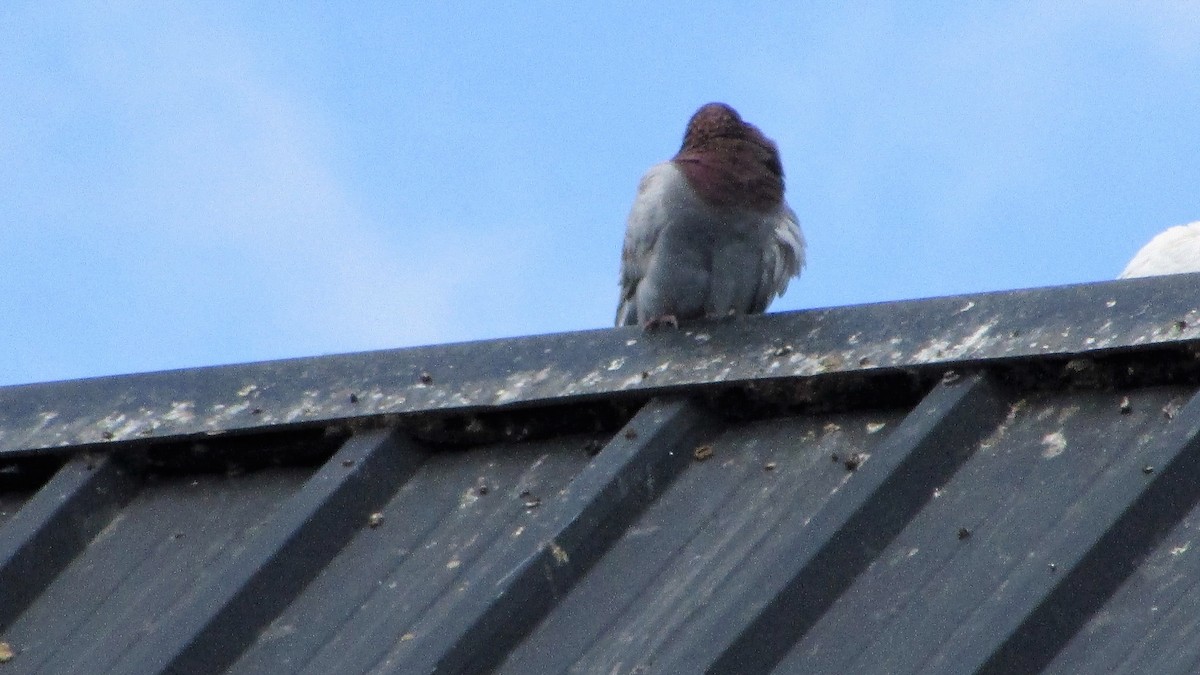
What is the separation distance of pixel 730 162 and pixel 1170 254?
7.40ft

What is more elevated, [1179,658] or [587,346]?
[587,346]

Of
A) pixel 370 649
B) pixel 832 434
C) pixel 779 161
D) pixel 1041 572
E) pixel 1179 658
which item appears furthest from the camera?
pixel 779 161

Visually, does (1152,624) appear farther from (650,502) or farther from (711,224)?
(711,224)

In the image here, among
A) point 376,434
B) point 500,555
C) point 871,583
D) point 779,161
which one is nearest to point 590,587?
point 500,555

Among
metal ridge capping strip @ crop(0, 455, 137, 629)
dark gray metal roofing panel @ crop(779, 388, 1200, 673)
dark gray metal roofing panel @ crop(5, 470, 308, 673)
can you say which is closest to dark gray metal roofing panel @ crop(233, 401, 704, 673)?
dark gray metal roofing panel @ crop(5, 470, 308, 673)

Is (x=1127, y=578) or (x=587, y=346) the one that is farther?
(x=587, y=346)

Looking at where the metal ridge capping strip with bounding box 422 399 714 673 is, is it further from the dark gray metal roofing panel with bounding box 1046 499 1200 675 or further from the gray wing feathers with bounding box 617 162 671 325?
the gray wing feathers with bounding box 617 162 671 325

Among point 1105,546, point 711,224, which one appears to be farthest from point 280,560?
point 711,224

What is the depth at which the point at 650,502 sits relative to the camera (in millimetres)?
3293

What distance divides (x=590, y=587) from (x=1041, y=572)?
28.4 inches

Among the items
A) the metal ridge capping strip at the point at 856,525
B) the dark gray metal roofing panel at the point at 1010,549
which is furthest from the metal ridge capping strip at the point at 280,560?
the dark gray metal roofing panel at the point at 1010,549

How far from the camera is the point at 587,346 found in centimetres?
374

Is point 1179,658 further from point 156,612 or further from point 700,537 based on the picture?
point 156,612

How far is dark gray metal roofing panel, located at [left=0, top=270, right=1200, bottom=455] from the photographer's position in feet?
10.8
